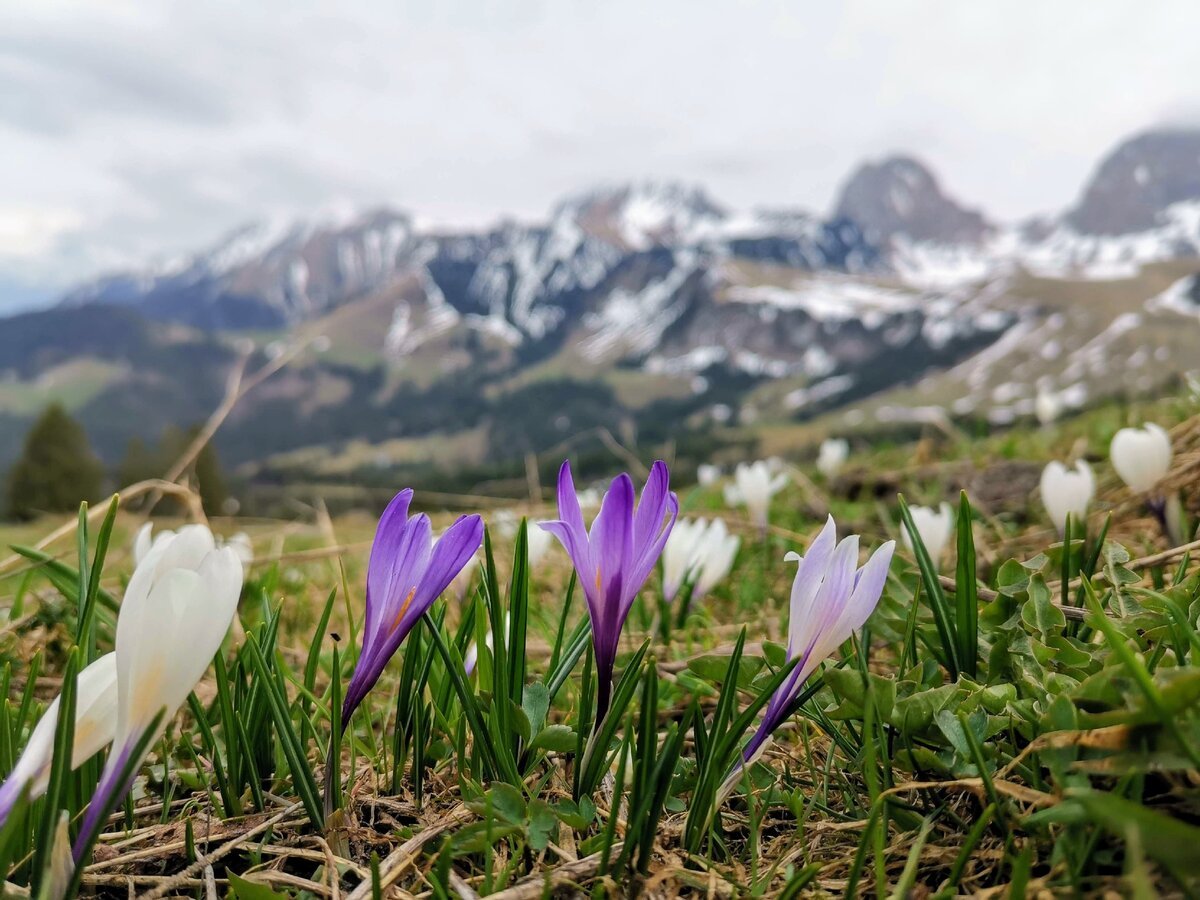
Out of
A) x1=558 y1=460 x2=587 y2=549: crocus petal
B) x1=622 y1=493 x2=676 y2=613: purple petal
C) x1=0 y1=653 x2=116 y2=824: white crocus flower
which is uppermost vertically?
x1=558 y1=460 x2=587 y2=549: crocus petal

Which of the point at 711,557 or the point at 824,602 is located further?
the point at 711,557

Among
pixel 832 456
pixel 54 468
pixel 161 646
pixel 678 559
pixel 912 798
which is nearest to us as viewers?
pixel 161 646

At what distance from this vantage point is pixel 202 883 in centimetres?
98

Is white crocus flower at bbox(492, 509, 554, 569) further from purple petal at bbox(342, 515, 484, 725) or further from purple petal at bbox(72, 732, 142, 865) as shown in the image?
purple petal at bbox(72, 732, 142, 865)

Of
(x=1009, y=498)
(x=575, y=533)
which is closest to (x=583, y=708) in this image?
(x=575, y=533)

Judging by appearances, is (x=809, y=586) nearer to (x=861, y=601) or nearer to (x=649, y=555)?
(x=861, y=601)

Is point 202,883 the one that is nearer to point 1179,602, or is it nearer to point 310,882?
point 310,882

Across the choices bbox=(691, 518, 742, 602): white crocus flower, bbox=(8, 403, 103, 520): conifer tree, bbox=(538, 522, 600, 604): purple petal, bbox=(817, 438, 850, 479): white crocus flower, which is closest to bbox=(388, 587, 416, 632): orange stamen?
bbox=(538, 522, 600, 604): purple petal

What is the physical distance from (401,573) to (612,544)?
0.90 ft

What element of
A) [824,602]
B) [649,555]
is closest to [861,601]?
[824,602]

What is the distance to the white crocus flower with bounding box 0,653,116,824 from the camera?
806 mm

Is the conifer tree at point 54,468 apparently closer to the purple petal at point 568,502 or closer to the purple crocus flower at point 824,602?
the purple petal at point 568,502

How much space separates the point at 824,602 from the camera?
106cm

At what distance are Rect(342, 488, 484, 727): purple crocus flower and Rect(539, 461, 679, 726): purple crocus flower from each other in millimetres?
120
